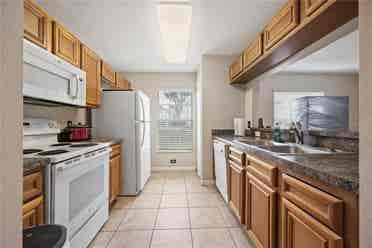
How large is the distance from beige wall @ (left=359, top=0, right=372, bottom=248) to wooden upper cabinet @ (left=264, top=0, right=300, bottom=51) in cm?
104

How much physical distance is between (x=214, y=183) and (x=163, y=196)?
1017 millimetres

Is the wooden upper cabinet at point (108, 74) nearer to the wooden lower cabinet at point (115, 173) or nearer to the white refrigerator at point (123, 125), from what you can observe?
the white refrigerator at point (123, 125)

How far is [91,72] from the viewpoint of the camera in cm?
274

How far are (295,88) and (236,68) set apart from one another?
0.98m

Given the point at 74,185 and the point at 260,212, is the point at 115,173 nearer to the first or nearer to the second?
the point at 74,185

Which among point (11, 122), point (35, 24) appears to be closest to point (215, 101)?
point (35, 24)

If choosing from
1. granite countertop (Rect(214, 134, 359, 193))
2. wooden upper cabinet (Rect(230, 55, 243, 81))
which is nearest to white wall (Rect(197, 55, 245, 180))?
wooden upper cabinet (Rect(230, 55, 243, 81))

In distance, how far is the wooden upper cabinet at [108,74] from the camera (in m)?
3.23

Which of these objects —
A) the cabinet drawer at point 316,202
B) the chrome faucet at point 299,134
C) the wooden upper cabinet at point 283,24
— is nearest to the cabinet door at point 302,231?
the cabinet drawer at point 316,202

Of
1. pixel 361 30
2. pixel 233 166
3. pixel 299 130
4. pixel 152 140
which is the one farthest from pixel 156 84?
pixel 361 30

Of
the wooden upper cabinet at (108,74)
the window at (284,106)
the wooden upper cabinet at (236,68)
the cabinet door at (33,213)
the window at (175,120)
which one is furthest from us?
the window at (175,120)

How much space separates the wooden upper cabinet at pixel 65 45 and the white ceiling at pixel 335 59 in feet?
8.20

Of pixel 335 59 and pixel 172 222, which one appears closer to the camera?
pixel 335 59

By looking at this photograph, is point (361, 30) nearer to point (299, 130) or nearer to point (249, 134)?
point (299, 130)
